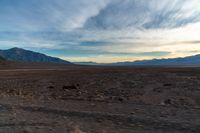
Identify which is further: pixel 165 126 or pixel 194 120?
pixel 194 120

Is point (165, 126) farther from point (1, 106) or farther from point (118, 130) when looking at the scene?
point (1, 106)

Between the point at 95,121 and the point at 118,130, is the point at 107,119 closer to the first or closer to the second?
the point at 95,121

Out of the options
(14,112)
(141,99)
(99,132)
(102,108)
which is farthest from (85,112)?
(141,99)

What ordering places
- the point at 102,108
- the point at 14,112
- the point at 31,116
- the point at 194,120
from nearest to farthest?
the point at 194,120 → the point at 31,116 → the point at 14,112 → the point at 102,108

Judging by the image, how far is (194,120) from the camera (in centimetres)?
1086

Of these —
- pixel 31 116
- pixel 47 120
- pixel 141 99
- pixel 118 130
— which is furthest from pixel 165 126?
pixel 141 99

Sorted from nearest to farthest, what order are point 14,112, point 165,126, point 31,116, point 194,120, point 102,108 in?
point 165,126, point 194,120, point 31,116, point 14,112, point 102,108

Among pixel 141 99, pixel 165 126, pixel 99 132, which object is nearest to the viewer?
pixel 99 132

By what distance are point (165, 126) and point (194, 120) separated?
1.53 m

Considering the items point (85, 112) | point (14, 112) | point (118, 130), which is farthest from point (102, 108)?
point (118, 130)

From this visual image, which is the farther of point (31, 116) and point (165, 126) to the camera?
point (31, 116)

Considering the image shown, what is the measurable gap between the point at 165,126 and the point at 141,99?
7.82m

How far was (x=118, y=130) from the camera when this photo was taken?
30.9ft

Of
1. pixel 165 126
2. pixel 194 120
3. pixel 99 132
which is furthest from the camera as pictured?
pixel 194 120
